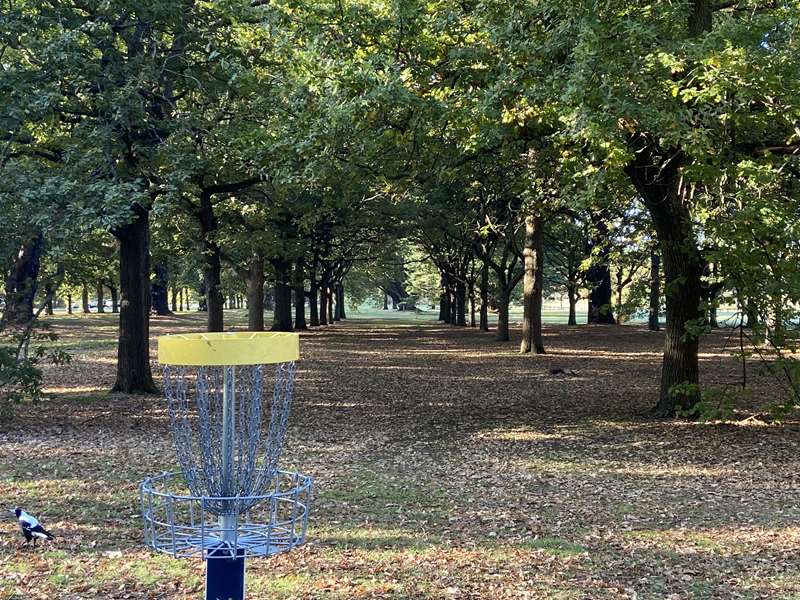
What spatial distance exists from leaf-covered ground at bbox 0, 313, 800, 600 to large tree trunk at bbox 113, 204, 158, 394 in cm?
56

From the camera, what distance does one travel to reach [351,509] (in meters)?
6.80

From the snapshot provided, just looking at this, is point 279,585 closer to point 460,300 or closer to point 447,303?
point 460,300

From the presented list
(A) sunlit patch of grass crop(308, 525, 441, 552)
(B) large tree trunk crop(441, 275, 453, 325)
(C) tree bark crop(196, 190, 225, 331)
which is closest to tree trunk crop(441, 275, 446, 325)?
(B) large tree trunk crop(441, 275, 453, 325)

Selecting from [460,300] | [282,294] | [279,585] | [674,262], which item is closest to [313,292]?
[282,294]

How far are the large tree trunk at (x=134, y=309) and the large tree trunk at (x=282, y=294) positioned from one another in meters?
14.6

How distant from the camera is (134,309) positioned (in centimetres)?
1311

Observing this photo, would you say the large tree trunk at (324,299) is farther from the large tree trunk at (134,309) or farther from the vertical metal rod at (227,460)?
the vertical metal rod at (227,460)

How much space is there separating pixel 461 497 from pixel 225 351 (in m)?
4.64

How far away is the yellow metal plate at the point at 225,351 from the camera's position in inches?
122

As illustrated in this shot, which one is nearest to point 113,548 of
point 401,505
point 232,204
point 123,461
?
point 401,505

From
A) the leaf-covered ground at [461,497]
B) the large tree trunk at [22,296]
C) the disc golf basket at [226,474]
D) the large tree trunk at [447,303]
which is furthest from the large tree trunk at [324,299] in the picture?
the disc golf basket at [226,474]

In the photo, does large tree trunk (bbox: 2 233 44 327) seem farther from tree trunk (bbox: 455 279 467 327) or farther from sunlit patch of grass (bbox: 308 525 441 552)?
tree trunk (bbox: 455 279 467 327)

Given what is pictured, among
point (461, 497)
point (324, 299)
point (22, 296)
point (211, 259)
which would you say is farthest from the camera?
point (324, 299)

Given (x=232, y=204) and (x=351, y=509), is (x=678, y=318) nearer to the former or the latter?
(x=351, y=509)
